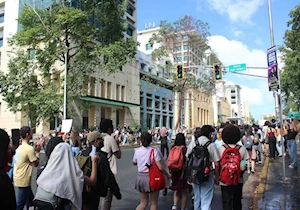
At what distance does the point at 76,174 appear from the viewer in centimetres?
284

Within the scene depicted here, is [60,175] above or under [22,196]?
above

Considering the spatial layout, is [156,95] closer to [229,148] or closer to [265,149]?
[265,149]

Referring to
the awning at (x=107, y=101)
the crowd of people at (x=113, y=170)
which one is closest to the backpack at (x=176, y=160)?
the crowd of people at (x=113, y=170)

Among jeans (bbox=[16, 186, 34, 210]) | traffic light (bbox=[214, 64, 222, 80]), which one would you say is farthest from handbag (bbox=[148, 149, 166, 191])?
traffic light (bbox=[214, 64, 222, 80])

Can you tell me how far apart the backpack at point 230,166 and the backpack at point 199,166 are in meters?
0.27

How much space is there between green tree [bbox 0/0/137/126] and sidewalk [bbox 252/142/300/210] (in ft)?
41.8

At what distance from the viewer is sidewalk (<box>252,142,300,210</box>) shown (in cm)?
568

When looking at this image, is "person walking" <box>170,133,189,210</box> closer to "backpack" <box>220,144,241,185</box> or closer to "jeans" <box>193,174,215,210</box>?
"jeans" <box>193,174,215,210</box>

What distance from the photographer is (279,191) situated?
271 inches

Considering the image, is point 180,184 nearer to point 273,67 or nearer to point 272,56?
point 273,67

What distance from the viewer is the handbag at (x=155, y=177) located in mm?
4441

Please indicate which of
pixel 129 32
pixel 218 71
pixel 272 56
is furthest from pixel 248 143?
pixel 129 32

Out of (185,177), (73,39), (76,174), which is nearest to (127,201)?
(185,177)

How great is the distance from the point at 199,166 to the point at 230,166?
0.50 m
